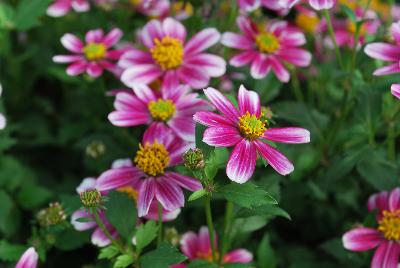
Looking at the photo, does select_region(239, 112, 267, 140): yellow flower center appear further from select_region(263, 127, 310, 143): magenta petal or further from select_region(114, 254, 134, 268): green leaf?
select_region(114, 254, 134, 268): green leaf

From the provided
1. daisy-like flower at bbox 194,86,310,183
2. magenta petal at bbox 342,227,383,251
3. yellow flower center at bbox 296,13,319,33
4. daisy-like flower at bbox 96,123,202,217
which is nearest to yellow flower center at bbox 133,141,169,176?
daisy-like flower at bbox 96,123,202,217

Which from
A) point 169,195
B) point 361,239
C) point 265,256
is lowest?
point 265,256

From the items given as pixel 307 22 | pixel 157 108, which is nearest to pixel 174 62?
pixel 157 108

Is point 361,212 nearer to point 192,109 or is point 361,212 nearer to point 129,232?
point 192,109

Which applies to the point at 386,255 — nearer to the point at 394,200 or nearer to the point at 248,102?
the point at 394,200

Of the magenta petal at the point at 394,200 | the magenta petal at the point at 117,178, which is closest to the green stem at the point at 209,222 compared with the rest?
the magenta petal at the point at 117,178

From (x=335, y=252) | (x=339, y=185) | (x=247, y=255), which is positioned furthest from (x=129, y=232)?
(x=339, y=185)

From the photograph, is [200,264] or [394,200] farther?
[394,200]
